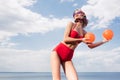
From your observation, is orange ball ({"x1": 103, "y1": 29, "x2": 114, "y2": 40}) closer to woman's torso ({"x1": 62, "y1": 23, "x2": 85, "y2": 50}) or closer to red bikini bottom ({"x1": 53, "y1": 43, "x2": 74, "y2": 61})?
woman's torso ({"x1": 62, "y1": 23, "x2": 85, "y2": 50})

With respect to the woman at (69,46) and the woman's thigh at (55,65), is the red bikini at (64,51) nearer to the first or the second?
the woman at (69,46)

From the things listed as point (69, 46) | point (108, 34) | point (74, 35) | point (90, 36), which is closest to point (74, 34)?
point (74, 35)

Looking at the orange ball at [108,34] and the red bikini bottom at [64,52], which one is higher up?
the orange ball at [108,34]

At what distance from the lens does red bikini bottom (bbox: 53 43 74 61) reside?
392 inches

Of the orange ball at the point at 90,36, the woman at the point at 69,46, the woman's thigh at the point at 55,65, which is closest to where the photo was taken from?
the orange ball at the point at 90,36

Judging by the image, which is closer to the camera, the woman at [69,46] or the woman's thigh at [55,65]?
the woman at [69,46]

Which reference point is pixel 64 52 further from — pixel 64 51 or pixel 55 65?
pixel 55 65

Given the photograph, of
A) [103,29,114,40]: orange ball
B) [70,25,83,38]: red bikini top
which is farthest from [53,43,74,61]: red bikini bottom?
[103,29,114,40]: orange ball

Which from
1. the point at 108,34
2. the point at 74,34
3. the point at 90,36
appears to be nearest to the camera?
the point at 90,36

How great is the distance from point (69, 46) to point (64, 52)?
0.81 feet

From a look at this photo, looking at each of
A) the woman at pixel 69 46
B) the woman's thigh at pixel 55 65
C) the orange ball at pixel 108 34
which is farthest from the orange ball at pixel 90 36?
the woman's thigh at pixel 55 65

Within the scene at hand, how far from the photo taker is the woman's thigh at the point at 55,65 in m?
9.90

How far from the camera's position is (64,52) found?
10000 millimetres

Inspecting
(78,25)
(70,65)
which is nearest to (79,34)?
(78,25)
